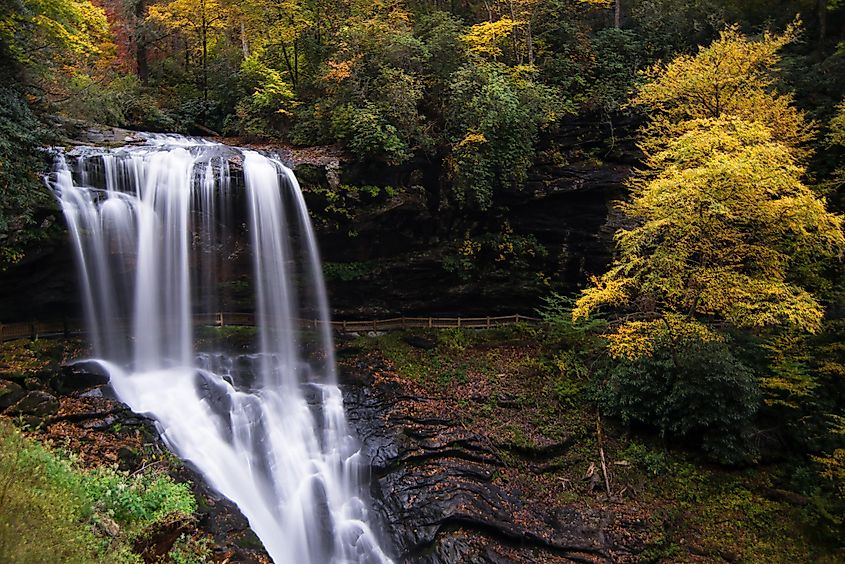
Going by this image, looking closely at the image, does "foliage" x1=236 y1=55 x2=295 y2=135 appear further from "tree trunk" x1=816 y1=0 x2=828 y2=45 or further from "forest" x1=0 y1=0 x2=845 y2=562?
"tree trunk" x1=816 y1=0 x2=828 y2=45

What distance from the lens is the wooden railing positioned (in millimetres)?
12936

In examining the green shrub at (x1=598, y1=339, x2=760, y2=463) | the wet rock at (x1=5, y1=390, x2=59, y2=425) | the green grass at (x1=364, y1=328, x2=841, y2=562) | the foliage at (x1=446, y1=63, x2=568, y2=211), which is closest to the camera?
the wet rock at (x1=5, y1=390, x2=59, y2=425)

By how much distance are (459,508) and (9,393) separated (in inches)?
361

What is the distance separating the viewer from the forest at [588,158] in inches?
430

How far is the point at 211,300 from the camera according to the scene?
611 inches

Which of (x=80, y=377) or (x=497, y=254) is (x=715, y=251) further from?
(x=80, y=377)

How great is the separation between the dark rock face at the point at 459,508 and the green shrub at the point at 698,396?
274 cm

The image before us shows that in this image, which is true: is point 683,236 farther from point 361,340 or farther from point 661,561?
point 361,340

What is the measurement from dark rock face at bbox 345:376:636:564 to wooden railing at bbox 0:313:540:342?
4605mm

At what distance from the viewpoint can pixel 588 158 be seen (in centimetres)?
1752

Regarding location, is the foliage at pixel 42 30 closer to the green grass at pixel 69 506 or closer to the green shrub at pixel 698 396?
the green grass at pixel 69 506

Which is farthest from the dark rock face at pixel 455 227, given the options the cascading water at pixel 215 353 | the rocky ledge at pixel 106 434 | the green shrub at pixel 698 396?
the green shrub at pixel 698 396

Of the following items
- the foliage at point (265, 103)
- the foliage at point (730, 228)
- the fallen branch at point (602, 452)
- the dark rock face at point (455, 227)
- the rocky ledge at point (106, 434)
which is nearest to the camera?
the rocky ledge at point (106, 434)

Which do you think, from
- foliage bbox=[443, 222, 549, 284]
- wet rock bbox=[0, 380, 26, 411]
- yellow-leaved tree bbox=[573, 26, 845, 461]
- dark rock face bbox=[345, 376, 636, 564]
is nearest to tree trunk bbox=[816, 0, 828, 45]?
yellow-leaved tree bbox=[573, 26, 845, 461]
